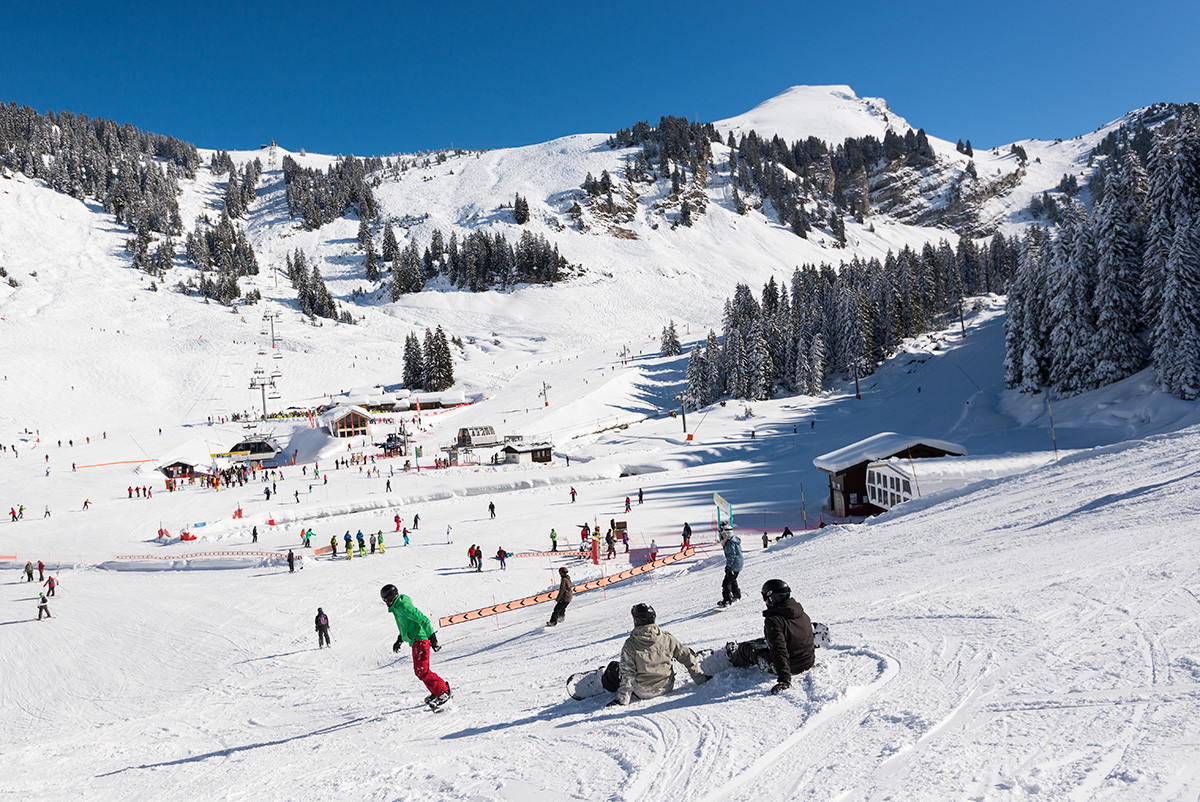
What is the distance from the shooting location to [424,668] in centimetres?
728

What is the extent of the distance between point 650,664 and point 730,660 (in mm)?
784

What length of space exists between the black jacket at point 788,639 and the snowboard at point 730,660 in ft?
0.62

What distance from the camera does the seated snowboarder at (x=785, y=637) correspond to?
5.50 metres

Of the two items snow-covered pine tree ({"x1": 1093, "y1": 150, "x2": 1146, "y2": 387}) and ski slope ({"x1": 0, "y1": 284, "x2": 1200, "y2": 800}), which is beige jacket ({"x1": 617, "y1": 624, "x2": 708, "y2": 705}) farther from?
snow-covered pine tree ({"x1": 1093, "y1": 150, "x2": 1146, "y2": 387})

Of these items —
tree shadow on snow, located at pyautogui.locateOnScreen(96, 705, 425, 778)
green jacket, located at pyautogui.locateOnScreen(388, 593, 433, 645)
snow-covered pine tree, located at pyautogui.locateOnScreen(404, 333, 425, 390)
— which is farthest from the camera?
snow-covered pine tree, located at pyautogui.locateOnScreen(404, 333, 425, 390)

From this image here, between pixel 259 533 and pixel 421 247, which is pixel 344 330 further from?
pixel 259 533

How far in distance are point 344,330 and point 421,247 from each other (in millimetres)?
46346

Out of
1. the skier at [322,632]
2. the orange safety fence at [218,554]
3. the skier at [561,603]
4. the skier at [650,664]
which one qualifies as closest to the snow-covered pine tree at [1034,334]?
the skier at [561,603]

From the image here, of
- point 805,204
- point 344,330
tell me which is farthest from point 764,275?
point 344,330

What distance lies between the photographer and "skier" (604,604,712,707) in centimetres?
→ 604

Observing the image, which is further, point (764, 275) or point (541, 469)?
point (764, 275)

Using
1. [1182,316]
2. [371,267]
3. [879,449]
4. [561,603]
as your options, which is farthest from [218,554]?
[371,267]

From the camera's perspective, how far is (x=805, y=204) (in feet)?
611

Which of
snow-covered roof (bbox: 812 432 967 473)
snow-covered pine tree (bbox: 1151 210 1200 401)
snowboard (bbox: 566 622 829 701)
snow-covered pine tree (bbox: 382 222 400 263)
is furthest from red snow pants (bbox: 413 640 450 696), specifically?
snow-covered pine tree (bbox: 382 222 400 263)
